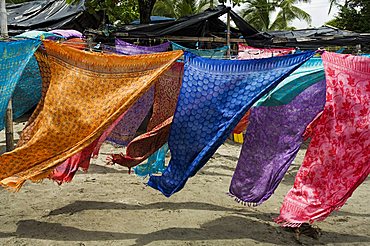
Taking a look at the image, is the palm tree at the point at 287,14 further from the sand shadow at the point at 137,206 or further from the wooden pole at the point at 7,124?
the sand shadow at the point at 137,206

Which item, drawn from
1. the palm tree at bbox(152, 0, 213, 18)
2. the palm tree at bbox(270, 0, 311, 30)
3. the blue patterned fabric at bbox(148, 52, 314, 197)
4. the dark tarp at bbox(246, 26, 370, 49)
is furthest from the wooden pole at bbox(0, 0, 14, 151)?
the palm tree at bbox(270, 0, 311, 30)

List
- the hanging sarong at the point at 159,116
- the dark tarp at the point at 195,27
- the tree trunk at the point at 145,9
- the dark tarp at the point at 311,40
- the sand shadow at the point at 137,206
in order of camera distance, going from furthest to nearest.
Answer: the tree trunk at the point at 145,9 → the dark tarp at the point at 311,40 → the dark tarp at the point at 195,27 → the sand shadow at the point at 137,206 → the hanging sarong at the point at 159,116

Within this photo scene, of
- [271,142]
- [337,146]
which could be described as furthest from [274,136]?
[337,146]

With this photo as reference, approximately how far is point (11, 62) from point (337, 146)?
2.60 meters

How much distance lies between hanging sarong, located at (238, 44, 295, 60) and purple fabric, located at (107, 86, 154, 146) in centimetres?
273

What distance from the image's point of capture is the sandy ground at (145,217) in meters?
3.68

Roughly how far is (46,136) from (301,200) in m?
2.02

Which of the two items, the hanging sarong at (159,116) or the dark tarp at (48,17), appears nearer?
the hanging sarong at (159,116)

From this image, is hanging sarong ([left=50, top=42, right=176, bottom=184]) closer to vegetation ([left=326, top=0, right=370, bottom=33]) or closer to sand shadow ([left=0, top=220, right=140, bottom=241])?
sand shadow ([left=0, top=220, right=140, bottom=241])

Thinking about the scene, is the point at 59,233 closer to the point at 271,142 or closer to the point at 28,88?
the point at 28,88

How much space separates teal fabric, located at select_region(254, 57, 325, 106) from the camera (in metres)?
3.61

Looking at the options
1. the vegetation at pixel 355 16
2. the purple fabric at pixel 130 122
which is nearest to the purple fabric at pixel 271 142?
the purple fabric at pixel 130 122

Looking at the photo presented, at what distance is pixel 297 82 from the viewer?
147 inches

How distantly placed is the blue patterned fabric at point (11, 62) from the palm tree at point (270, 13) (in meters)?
17.1
